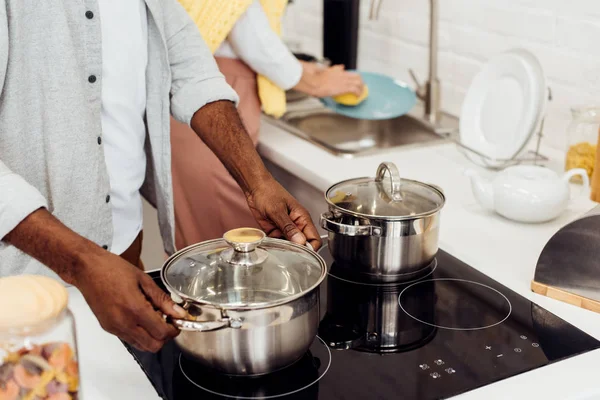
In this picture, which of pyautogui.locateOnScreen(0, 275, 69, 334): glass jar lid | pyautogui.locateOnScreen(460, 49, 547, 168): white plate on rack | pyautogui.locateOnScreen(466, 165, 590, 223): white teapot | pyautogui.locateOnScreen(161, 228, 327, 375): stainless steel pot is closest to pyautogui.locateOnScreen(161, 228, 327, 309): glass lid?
pyautogui.locateOnScreen(161, 228, 327, 375): stainless steel pot

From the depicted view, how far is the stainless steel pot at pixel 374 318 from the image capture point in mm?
1012

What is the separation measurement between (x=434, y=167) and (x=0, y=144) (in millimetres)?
965

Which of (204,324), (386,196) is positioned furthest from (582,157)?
(204,324)

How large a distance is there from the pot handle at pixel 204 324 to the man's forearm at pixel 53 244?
0.13 m

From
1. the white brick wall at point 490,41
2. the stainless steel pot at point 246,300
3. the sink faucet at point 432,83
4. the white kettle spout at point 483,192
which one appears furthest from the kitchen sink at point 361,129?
the stainless steel pot at point 246,300

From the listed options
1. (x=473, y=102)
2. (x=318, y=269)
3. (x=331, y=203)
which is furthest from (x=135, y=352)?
(x=473, y=102)

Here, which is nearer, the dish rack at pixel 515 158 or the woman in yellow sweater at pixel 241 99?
the dish rack at pixel 515 158

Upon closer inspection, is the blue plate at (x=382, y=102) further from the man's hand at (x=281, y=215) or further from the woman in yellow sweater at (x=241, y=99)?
the man's hand at (x=281, y=215)

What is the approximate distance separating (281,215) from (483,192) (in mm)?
462

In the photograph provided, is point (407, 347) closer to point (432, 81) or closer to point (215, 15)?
point (215, 15)

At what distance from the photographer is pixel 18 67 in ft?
3.87

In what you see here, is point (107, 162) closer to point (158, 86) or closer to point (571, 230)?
point (158, 86)

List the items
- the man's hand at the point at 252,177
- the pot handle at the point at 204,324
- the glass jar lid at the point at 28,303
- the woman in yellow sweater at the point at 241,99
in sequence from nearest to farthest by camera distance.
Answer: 1. the glass jar lid at the point at 28,303
2. the pot handle at the point at 204,324
3. the man's hand at the point at 252,177
4. the woman in yellow sweater at the point at 241,99

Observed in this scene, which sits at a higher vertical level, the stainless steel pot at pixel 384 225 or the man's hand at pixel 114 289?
the man's hand at pixel 114 289
